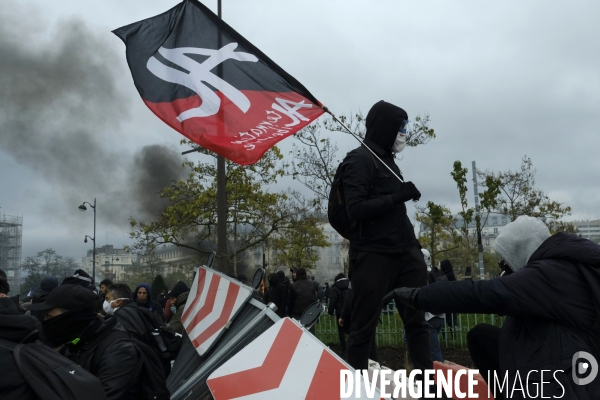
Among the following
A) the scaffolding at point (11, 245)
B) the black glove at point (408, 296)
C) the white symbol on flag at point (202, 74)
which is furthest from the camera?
the scaffolding at point (11, 245)

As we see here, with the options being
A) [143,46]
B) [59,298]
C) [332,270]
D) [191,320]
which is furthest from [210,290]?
[332,270]

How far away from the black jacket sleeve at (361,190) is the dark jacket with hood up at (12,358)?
1.87 m

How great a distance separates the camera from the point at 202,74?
5375mm

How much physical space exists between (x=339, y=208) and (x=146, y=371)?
158cm

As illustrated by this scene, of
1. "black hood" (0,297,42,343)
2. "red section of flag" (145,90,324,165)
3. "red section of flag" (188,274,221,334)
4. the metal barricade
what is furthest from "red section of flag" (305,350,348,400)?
"red section of flag" (145,90,324,165)

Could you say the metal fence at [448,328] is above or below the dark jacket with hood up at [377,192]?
below

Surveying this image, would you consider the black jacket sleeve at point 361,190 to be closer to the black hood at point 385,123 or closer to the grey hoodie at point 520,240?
the black hood at point 385,123

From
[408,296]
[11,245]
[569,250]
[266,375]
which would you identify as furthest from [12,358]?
[11,245]

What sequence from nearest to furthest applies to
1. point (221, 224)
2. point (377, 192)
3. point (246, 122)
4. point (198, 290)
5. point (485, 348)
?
point (485, 348) → point (377, 192) → point (198, 290) → point (246, 122) → point (221, 224)

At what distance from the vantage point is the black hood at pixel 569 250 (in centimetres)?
268

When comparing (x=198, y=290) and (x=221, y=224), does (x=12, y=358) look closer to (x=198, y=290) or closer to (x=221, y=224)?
(x=198, y=290)

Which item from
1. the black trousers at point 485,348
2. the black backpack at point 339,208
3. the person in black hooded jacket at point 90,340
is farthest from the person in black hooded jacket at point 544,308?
the person in black hooded jacket at point 90,340

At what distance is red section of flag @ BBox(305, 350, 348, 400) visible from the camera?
2203 millimetres

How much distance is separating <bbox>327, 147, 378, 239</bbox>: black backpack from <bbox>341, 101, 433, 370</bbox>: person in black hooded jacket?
55mm
